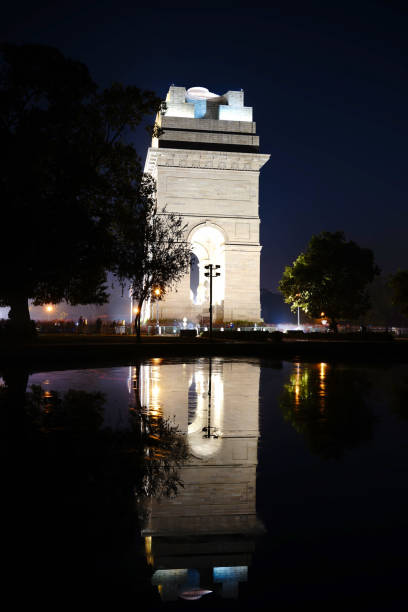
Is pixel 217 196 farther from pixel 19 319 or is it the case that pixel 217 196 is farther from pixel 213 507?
pixel 213 507

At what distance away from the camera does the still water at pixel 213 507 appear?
2732mm

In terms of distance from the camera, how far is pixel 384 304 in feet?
413

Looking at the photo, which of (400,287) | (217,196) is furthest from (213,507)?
(400,287)

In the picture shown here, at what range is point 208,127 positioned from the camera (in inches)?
2351

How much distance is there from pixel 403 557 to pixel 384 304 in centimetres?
12952

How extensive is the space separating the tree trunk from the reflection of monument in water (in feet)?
76.6

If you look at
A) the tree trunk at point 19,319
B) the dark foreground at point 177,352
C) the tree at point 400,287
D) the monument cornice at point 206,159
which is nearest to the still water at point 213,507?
the dark foreground at point 177,352

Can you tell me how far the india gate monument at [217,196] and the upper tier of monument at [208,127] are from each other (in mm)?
Result: 108

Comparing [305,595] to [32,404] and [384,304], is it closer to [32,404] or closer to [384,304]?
[32,404]

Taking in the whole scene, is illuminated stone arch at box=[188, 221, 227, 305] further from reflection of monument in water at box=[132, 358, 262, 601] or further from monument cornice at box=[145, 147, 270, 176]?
reflection of monument in water at box=[132, 358, 262, 601]

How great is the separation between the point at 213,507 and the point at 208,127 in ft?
196

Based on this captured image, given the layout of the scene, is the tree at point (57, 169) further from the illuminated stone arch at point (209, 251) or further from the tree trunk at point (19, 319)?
the illuminated stone arch at point (209, 251)

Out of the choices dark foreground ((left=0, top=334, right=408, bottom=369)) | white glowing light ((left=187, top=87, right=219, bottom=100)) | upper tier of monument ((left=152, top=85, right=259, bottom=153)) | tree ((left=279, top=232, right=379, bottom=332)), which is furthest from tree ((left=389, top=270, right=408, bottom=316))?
dark foreground ((left=0, top=334, right=408, bottom=369))

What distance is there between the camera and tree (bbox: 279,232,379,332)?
54.0 m
